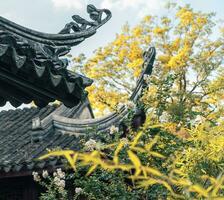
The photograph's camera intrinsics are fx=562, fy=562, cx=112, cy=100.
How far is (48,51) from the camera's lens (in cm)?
353

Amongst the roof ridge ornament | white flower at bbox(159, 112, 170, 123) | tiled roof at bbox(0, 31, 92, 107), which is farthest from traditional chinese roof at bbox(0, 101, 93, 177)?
tiled roof at bbox(0, 31, 92, 107)

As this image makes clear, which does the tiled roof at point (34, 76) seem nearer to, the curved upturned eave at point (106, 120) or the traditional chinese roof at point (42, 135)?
the curved upturned eave at point (106, 120)

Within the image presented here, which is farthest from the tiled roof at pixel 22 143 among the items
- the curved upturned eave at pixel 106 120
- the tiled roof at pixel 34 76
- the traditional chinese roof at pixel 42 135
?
the tiled roof at pixel 34 76

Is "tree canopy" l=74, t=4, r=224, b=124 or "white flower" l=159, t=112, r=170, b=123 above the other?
"tree canopy" l=74, t=4, r=224, b=124

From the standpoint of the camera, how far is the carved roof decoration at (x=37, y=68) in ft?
10.3

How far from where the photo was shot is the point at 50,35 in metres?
3.72

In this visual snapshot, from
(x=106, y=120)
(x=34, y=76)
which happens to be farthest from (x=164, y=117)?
(x=34, y=76)

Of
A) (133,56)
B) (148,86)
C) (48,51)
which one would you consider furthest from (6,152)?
(133,56)

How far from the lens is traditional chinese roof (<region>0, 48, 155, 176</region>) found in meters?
8.09

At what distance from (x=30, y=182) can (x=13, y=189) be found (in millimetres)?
350

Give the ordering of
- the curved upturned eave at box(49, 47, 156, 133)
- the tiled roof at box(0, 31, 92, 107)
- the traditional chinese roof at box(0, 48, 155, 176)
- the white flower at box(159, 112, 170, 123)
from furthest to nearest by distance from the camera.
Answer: the curved upturned eave at box(49, 47, 156, 133), the traditional chinese roof at box(0, 48, 155, 176), the white flower at box(159, 112, 170, 123), the tiled roof at box(0, 31, 92, 107)

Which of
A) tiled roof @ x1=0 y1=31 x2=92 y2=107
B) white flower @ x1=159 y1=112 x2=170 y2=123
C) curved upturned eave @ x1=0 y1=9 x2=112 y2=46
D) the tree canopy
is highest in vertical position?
the tree canopy

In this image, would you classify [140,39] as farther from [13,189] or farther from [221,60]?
[13,189]

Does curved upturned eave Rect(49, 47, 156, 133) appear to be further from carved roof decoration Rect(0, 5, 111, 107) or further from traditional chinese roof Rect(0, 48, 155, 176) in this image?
carved roof decoration Rect(0, 5, 111, 107)
